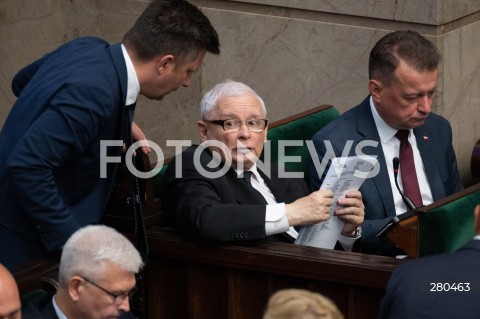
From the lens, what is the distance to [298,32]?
637 cm

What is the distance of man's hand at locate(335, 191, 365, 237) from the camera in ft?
14.2

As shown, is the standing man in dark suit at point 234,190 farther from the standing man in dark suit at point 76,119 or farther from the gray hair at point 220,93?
the standing man in dark suit at point 76,119

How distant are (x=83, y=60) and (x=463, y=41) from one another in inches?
109

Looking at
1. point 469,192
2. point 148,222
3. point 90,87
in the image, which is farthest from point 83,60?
point 469,192

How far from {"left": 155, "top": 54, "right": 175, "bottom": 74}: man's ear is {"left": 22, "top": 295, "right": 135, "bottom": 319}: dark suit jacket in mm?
984

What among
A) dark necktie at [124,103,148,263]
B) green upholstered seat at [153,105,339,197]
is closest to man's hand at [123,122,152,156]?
dark necktie at [124,103,148,263]

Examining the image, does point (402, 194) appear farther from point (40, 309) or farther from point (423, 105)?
point (40, 309)

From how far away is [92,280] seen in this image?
3.46 meters

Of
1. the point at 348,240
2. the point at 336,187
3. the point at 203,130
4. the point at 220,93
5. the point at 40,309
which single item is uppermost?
the point at 220,93

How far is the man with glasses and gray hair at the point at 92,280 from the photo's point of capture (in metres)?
3.46

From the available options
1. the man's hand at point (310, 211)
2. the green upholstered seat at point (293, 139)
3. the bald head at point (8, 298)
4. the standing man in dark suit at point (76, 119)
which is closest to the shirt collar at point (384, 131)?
the green upholstered seat at point (293, 139)

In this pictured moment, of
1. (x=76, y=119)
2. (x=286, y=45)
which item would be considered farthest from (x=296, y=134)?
(x=76, y=119)

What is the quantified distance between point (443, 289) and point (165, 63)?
1383 mm

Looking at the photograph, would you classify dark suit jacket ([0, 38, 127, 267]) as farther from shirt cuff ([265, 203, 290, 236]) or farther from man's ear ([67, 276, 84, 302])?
shirt cuff ([265, 203, 290, 236])
